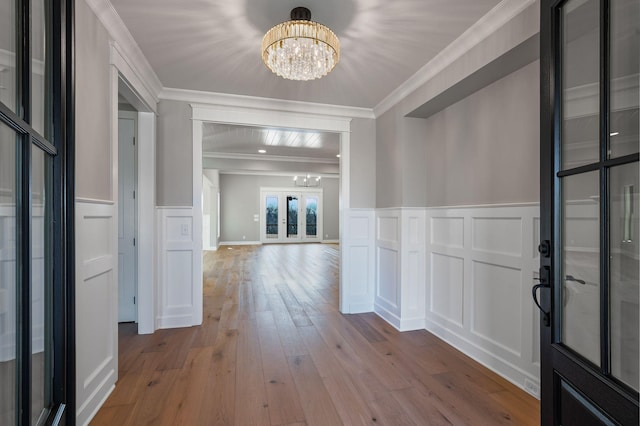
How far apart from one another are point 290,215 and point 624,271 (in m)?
11.3

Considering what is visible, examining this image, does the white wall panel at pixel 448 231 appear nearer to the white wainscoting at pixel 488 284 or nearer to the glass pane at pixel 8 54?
the white wainscoting at pixel 488 284

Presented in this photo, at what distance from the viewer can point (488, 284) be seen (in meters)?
2.47

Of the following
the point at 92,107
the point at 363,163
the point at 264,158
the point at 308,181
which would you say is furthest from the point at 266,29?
the point at 308,181

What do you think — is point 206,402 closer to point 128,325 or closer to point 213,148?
point 128,325

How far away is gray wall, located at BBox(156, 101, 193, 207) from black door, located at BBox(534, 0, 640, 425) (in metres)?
3.07

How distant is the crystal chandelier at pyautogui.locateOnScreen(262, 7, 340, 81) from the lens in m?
1.83

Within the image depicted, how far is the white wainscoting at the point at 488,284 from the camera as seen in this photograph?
2.11 metres

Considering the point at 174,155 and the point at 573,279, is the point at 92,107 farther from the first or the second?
the point at 573,279

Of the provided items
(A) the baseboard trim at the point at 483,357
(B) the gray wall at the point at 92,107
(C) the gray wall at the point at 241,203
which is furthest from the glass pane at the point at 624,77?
(C) the gray wall at the point at 241,203

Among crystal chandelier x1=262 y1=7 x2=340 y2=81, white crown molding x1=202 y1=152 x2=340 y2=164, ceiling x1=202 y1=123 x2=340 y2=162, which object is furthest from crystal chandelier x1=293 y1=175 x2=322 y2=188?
crystal chandelier x1=262 y1=7 x2=340 y2=81

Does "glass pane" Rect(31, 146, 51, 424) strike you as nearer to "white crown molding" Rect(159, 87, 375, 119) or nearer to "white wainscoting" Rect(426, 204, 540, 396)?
"white crown molding" Rect(159, 87, 375, 119)

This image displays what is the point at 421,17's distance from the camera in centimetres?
200

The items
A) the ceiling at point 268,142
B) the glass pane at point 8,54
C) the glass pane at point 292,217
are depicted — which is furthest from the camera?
the glass pane at point 292,217

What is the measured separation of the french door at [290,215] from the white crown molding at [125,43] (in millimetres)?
8762
